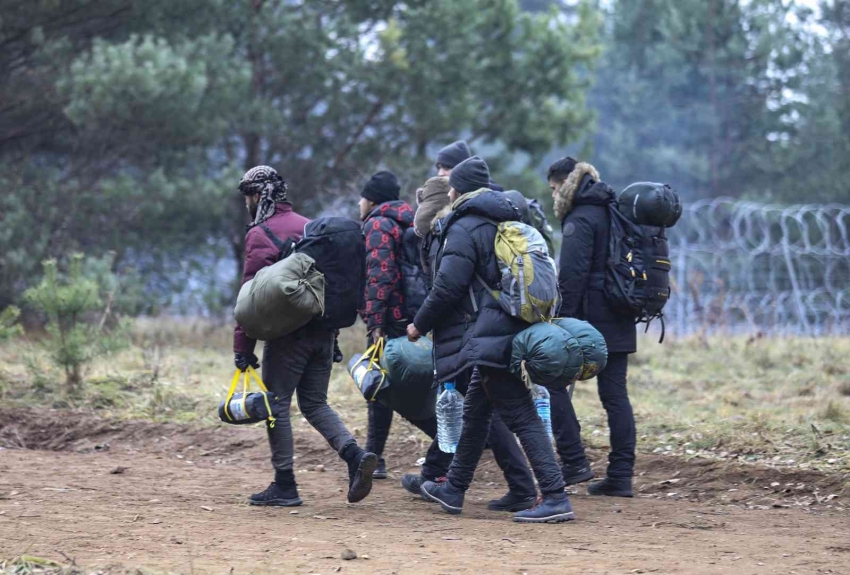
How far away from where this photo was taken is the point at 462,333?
5773 mm

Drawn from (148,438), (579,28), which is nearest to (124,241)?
(148,438)

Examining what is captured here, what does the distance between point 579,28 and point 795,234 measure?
10979mm

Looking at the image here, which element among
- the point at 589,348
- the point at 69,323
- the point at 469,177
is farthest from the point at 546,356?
the point at 69,323

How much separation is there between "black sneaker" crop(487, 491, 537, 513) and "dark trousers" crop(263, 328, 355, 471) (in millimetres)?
948

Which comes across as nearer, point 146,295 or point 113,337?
point 113,337

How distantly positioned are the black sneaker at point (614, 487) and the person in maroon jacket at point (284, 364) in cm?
151

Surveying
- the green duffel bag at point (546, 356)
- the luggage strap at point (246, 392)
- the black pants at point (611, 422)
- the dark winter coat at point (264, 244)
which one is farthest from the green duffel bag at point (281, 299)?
the black pants at point (611, 422)

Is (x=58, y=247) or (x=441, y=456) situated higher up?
(x=58, y=247)

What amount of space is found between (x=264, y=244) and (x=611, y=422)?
7.85 feet

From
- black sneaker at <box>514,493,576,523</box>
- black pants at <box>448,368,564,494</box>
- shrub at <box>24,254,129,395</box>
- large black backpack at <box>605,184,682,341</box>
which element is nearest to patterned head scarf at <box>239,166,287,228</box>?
black pants at <box>448,368,564,494</box>

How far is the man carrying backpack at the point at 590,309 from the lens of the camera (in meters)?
6.48

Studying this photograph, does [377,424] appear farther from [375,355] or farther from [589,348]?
[589,348]

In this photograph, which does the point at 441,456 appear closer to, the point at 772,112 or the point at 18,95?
the point at 18,95

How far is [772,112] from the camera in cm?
2991
